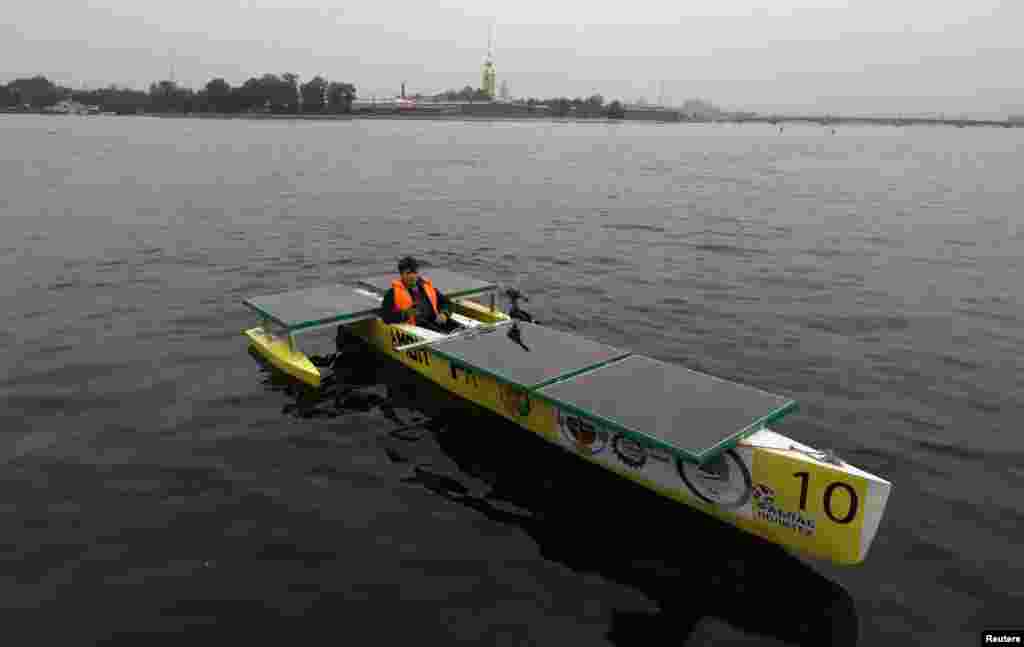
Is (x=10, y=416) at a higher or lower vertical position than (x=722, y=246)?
lower

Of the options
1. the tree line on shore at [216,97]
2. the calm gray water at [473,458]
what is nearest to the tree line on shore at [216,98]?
the tree line on shore at [216,97]

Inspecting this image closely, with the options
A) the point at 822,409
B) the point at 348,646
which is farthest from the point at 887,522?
the point at 348,646

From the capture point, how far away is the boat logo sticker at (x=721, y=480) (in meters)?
7.27

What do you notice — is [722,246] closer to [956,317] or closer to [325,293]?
[956,317]

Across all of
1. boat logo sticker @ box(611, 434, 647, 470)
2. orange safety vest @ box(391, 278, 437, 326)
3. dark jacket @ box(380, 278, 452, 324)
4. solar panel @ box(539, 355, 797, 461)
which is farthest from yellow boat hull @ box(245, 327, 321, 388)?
boat logo sticker @ box(611, 434, 647, 470)

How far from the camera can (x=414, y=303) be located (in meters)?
12.6

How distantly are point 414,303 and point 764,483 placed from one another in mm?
7790

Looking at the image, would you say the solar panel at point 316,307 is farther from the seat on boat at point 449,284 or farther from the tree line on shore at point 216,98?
the tree line on shore at point 216,98

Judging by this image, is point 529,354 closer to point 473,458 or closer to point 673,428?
point 473,458

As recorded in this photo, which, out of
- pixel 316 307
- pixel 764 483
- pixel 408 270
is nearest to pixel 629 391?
pixel 764 483

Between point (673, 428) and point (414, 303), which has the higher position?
point (414, 303)

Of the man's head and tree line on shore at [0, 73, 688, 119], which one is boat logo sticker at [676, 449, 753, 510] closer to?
the man's head

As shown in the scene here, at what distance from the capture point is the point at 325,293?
45.5ft

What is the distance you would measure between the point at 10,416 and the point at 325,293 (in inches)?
239
